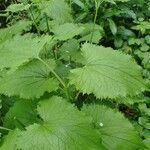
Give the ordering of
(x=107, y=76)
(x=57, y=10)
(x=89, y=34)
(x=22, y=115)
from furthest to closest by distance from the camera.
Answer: (x=89, y=34), (x=57, y=10), (x=22, y=115), (x=107, y=76)

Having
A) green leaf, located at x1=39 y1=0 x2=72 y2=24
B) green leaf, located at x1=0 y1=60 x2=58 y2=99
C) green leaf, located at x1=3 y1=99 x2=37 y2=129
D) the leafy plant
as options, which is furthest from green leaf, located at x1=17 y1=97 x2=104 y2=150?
green leaf, located at x1=39 y1=0 x2=72 y2=24

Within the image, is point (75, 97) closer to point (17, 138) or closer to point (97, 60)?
point (97, 60)

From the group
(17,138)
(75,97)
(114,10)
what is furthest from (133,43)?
(17,138)

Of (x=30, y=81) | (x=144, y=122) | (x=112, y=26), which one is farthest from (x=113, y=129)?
(x=112, y=26)

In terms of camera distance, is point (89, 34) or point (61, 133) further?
point (89, 34)

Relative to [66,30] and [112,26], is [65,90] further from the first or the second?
[112,26]

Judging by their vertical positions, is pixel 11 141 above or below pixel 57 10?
below

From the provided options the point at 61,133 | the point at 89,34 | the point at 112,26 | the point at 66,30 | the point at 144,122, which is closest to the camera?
the point at 61,133
